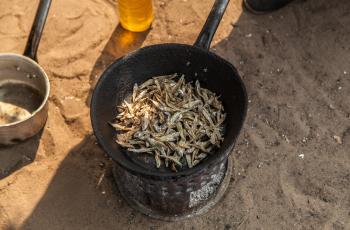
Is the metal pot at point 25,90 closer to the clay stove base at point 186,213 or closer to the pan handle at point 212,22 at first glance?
the clay stove base at point 186,213

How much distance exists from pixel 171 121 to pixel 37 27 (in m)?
1.08

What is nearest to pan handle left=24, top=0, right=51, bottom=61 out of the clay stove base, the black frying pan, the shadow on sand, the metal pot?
the metal pot

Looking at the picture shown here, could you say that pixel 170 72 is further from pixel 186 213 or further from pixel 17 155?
pixel 17 155

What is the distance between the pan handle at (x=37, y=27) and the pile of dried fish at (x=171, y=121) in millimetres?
752

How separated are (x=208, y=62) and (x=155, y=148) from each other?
0.57m

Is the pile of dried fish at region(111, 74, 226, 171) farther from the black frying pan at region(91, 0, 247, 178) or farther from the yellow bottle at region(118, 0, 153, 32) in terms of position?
the yellow bottle at region(118, 0, 153, 32)

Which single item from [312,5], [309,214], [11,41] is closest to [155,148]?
[309,214]

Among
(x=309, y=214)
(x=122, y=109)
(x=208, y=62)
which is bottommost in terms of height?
(x=309, y=214)

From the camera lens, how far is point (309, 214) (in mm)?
2871

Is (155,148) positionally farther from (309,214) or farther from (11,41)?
(11,41)

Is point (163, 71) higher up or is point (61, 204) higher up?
point (163, 71)

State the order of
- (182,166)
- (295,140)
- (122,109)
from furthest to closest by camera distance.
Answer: (295,140), (122,109), (182,166)

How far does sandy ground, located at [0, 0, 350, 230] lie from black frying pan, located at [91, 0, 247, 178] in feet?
1.55

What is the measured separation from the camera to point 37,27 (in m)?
3.05
